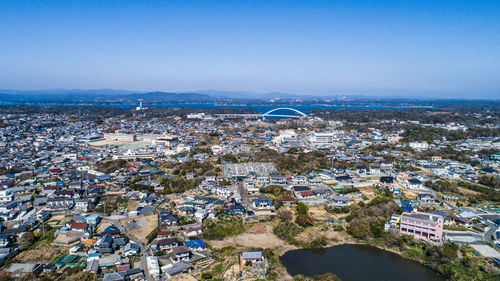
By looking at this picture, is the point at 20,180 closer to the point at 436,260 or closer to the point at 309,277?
the point at 309,277

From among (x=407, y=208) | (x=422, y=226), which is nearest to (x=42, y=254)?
(x=422, y=226)

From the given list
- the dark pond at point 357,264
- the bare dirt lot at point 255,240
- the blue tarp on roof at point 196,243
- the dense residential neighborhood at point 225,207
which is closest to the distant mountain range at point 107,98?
the dense residential neighborhood at point 225,207

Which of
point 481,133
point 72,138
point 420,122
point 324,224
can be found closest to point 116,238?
point 324,224

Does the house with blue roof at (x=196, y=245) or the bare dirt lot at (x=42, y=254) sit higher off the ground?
the house with blue roof at (x=196, y=245)

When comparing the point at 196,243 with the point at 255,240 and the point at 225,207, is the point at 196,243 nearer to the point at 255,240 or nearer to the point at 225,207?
the point at 255,240

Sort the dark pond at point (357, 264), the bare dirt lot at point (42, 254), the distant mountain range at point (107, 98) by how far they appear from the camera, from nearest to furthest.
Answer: the dark pond at point (357, 264), the bare dirt lot at point (42, 254), the distant mountain range at point (107, 98)

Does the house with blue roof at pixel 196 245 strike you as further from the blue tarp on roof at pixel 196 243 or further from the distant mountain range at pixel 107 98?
the distant mountain range at pixel 107 98

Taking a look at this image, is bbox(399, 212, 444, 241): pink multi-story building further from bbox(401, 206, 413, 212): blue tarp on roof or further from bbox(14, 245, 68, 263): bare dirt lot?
bbox(14, 245, 68, 263): bare dirt lot
